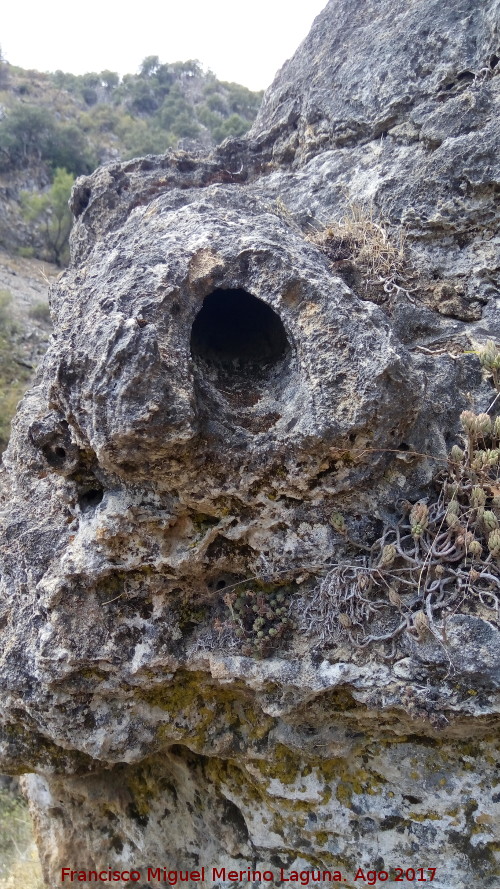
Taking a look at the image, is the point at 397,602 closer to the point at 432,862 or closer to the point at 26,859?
the point at 432,862

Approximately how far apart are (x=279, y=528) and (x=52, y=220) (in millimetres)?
19216

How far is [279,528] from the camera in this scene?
2.54m

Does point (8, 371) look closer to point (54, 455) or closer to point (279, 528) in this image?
point (54, 455)

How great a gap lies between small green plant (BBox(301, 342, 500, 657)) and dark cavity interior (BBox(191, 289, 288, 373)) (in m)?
0.91

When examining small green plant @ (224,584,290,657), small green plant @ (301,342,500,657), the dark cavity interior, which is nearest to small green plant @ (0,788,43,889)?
small green plant @ (224,584,290,657)

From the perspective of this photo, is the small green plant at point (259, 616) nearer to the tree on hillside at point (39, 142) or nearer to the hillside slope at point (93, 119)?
the hillside slope at point (93, 119)

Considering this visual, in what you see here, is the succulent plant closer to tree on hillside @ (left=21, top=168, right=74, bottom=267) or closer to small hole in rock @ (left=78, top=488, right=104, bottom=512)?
small hole in rock @ (left=78, top=488, right=104, bottom=512)

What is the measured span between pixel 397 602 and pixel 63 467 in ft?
5.40

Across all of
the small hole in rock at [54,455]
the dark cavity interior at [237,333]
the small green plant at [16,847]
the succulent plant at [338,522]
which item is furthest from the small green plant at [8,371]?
the succulent plant at [338,522]

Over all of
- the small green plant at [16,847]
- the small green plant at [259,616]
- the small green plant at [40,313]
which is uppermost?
the small green plant at [40,313]

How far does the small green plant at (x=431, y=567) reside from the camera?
223cm

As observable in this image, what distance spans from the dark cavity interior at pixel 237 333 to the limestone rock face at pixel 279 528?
0.05ft

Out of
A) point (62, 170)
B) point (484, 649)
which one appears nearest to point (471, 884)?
point (484, 649)

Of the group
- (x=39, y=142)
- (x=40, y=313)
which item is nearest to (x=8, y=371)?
(x=40, y=313)
